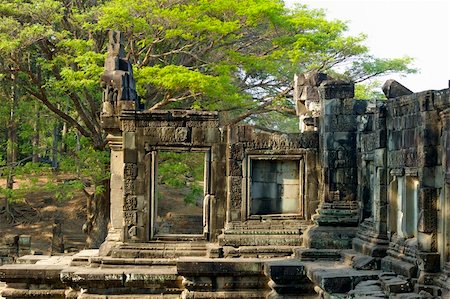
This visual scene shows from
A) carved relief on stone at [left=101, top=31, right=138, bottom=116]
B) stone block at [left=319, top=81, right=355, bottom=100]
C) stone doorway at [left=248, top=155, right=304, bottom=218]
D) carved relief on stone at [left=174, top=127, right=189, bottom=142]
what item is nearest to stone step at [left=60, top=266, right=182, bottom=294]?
stone doorway at [left=248, top=155, right=304, bottom=218]

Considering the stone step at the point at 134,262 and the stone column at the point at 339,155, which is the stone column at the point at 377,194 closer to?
the stone column at the point at 339,155

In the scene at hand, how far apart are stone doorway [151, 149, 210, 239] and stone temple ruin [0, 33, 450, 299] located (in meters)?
0.07

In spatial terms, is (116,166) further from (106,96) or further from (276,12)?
(276,12)

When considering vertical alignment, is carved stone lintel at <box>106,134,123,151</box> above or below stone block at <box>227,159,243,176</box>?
above

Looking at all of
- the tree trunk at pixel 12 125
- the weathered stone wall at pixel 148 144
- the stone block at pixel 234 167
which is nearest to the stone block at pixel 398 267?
the stone block at pixel 234 167

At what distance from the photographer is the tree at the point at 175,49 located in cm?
1983

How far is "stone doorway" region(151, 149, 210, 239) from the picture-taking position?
14.0 meters

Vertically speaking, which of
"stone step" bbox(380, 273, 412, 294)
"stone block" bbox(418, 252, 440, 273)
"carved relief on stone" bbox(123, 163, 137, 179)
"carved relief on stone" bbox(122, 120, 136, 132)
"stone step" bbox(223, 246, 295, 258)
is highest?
"carved relief on stone" bbox(122, 120, 136, 132)

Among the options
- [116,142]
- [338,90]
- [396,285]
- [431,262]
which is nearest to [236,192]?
[116,142]

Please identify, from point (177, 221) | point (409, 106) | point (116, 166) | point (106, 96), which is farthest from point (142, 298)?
point (177, 221)

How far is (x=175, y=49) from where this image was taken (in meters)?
22.5

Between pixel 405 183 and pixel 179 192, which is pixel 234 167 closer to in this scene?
pixel 405 183

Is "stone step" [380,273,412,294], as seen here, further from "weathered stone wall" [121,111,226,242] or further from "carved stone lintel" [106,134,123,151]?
"carved stone lintel" [106,134,123,151]

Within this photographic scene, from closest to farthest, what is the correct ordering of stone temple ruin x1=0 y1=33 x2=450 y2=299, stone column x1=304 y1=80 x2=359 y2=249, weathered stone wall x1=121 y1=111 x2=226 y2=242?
1. stone temple ruin x1=0 y1=33 x2=450 y2=299
2. stone column x1=304 y1=80 x2=359 y2=249
3. weathered stone wall x1=121 y1=111 x2=226 y2=242
